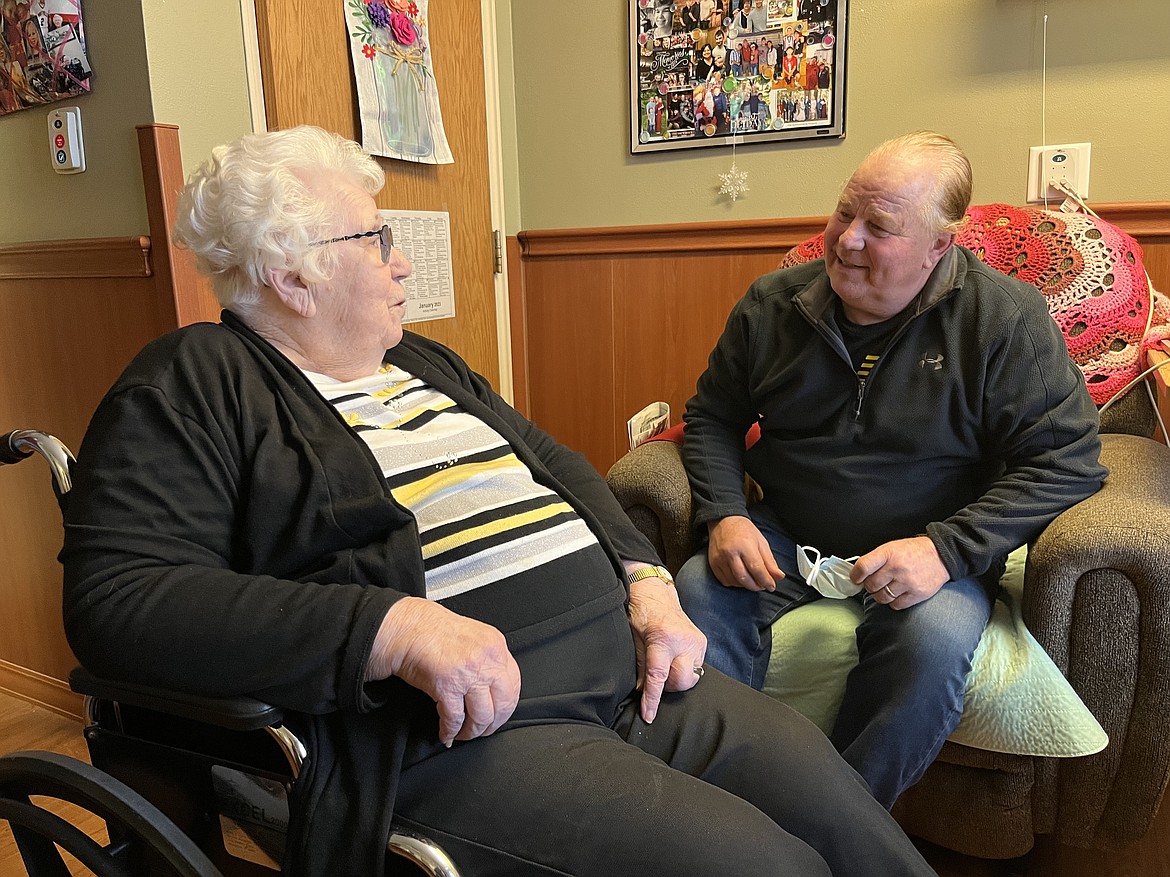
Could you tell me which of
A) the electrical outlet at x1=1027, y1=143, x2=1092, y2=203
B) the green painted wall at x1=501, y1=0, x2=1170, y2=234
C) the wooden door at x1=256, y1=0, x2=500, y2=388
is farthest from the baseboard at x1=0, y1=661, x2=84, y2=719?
the electrical outlet at x1=1027, y1=143, x2=1092, y2=203

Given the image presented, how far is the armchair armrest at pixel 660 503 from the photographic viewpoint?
160 centimetres

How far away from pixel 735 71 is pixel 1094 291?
1036 mm

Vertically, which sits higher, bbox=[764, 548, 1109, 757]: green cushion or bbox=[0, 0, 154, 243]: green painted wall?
bbox=[0, 0, 154, 243]: green painted wall

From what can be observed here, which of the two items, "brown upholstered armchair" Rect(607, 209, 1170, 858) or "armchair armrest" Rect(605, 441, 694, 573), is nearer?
"brown upholstered armchair" Rect(607, 209, 1170, 858)

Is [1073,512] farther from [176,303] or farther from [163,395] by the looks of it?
[176,303]

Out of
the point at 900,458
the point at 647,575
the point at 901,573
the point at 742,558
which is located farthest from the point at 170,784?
the point at 900,458

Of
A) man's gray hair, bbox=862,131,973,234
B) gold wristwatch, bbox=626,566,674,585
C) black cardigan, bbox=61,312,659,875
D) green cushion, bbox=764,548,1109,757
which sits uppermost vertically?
man's gray hair, bbox=862,131,973,234

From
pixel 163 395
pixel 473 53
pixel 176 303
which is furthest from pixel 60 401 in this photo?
pixel 473 53

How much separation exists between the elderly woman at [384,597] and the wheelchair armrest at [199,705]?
0.6 inches

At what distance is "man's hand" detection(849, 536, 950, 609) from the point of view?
1.31 m

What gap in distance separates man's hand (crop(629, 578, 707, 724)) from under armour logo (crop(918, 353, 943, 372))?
1.95 feet

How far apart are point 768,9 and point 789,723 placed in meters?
1.79

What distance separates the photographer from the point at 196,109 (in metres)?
1.67

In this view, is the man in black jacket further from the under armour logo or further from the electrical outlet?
the electrical outlet
